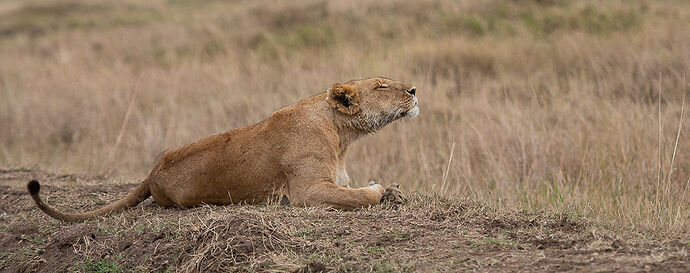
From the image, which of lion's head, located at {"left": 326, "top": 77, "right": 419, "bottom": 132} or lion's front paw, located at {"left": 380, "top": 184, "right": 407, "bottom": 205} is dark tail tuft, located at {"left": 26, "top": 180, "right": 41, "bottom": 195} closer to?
lion's head, located at {"left": 326, "top": 77, "right": 419, "bottom": 132}

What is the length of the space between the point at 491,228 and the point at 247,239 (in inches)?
52.9

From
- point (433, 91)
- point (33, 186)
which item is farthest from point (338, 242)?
point (433, 91)

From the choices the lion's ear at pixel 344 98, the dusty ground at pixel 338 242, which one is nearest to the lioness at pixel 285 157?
the lion's ear at pixel 344 98

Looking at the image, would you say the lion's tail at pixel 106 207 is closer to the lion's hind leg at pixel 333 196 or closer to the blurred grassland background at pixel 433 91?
the lion's hind leg at pixel 333 196

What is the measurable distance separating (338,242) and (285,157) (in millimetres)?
1036

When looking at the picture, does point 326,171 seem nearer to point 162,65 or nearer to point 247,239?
point 247,239

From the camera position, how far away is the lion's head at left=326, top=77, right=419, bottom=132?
216 inches

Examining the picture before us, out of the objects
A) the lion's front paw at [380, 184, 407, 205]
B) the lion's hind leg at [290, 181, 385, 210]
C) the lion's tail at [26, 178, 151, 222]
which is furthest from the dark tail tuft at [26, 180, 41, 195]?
the lion's front paw at [380, 184, 407, 205]

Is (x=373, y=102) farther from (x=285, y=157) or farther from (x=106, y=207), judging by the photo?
(x=106, y=207)

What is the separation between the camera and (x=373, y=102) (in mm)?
5547

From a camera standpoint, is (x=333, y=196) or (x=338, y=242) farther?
(x=333, y=196)

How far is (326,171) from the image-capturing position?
518 centimetres

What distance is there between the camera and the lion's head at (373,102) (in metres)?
5.48

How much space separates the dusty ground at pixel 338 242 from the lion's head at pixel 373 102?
581 mm
